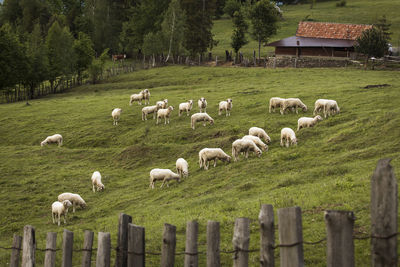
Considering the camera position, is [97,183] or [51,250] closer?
[51,250]

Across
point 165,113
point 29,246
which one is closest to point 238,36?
point 165,113

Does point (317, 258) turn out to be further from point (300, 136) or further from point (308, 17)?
point (308, 17)

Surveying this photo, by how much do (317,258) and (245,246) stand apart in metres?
4.29

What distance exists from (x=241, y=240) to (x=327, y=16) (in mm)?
111953

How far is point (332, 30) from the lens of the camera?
7794cm

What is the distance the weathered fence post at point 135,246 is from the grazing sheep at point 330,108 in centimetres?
2525

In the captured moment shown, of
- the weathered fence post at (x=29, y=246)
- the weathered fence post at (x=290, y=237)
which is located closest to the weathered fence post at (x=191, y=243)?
the weathered fence post at (x=290, y=237)

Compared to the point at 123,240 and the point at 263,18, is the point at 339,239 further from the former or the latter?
the point at 263,18

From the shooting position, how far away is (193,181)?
23.5 m

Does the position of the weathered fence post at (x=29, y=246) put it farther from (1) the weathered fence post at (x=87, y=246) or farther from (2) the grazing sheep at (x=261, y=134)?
(2) the grazing sheep at (x=261, y=134)

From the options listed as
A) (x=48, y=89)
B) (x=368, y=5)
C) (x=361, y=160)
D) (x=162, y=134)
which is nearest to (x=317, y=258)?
(x=361, y=160)

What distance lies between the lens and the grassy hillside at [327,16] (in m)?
98.4

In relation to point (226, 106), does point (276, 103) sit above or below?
above

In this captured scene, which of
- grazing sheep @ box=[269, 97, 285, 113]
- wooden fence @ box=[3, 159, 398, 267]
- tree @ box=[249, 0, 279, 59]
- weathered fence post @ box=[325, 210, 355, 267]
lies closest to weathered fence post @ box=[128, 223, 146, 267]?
wooden fence @ box=[3, 159, 398, 267]
